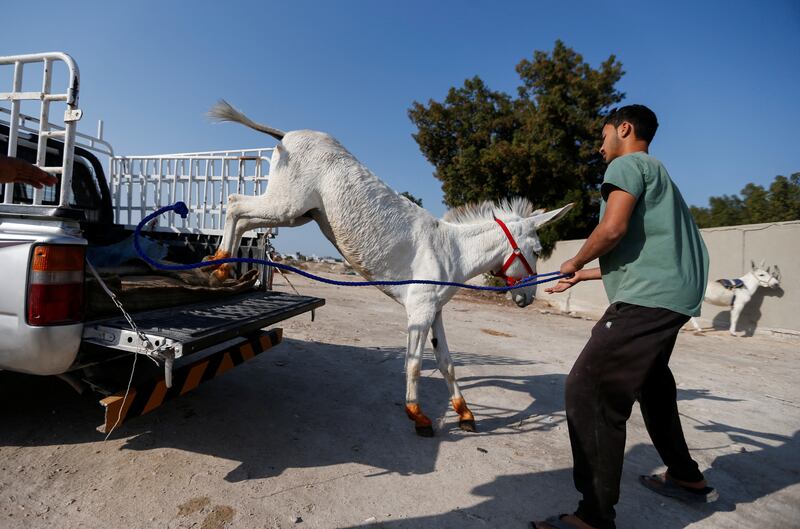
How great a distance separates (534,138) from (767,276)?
30.1ft

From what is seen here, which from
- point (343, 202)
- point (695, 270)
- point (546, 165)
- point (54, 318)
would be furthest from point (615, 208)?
point (546, 165)

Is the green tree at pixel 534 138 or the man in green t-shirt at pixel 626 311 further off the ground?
the green tree at pixel 534 138

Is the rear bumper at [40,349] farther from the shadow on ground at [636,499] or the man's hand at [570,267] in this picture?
the man's hand at [570,267]

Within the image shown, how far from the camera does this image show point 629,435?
10.8 feet

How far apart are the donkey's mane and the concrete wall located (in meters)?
8.41

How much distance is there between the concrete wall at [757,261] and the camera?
28.2 ft

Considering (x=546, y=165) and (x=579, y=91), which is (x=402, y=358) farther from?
(x=579, y=91)

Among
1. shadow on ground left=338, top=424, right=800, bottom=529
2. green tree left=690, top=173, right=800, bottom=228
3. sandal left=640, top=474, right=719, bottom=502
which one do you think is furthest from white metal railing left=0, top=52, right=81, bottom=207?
green tree left=690, top=173, right=800, bottom=228

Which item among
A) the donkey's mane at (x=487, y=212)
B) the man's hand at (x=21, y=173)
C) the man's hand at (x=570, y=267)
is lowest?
the man's hand at (x=570, y=267)

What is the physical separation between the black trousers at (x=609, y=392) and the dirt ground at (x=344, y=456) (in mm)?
378

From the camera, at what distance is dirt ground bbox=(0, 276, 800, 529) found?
2.04 m

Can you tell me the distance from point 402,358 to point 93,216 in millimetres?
3518

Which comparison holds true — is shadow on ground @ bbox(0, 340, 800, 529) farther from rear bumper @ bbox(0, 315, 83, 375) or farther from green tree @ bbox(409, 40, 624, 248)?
green tree @ bbox(409, 40, 624, 248)

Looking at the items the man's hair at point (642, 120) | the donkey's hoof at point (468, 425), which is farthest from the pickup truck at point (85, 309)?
the man's hair at point (642, 120)
